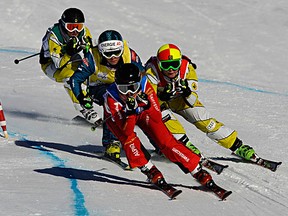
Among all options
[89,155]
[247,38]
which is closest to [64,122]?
[89,155]

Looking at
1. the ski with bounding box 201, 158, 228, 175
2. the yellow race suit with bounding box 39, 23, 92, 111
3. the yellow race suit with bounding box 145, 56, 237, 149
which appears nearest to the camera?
the ski with bounding box 201, 158, 228, 175

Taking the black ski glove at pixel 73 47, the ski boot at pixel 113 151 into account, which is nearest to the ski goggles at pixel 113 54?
the ski boot at pixel 113 151

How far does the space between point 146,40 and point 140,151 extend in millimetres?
11110

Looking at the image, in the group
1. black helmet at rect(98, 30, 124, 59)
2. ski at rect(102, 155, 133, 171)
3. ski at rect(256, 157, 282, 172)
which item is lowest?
ski at rect(102, 155, 133, 171)

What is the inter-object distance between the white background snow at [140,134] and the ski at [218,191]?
0.27 feet

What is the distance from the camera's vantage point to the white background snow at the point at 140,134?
6.63 metres

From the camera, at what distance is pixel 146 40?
17.7 m

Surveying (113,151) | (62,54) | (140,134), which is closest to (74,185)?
(113,151)

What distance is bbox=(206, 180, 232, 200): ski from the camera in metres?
6.78

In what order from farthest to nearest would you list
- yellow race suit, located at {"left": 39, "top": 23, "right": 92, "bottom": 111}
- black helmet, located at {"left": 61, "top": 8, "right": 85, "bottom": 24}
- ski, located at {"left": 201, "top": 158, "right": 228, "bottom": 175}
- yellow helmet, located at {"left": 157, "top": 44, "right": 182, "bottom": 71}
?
yellow race suit, located at {"left": 39, "top": 23, "right": 92, "bottom": 111} < black helmet, located at {"left": 61, "top": 8, "right": 85, "bottom": 24} < ski, located at {"left": 201, "top": 158, "right": 228, "bottom": 175} < yellow helmet, located at {"left": 157, "top": 44, "right": 182, "bottom": 71}

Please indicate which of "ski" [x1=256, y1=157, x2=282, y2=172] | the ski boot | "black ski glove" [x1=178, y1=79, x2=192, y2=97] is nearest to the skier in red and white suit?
"black ski glove" [x1=178, y1=79, x2=192, y2=97]

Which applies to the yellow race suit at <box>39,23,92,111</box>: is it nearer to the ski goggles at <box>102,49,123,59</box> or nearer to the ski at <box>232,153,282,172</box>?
the ski goggles at <box>102,49,123,59</box>

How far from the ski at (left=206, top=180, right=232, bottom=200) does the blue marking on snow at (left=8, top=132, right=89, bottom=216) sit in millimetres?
1236

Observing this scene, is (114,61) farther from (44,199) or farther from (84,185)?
(44,199)
